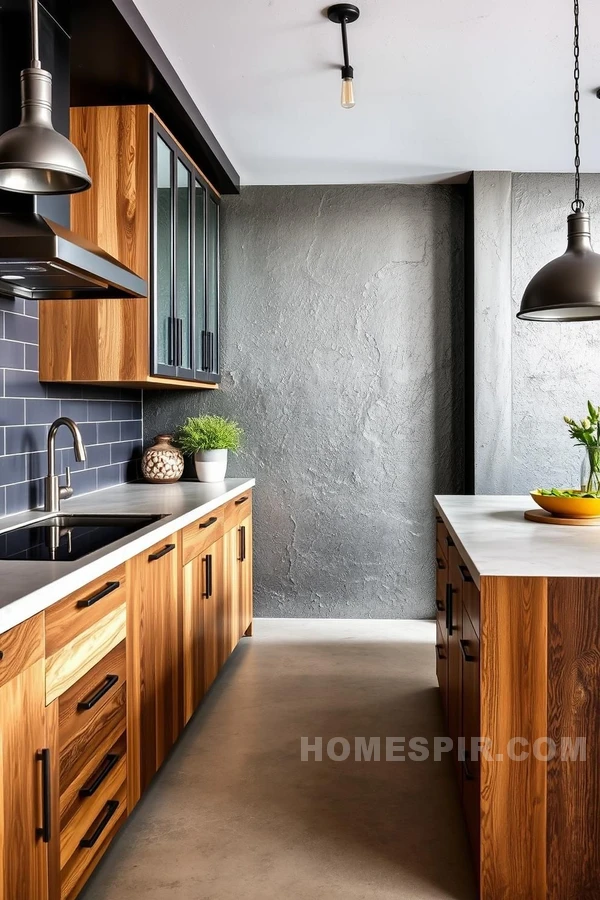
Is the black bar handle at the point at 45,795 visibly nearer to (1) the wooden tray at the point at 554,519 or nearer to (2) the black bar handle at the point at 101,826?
(2) the black bar handle at the point at 101,826

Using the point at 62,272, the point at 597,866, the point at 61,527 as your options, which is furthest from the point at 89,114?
the point at 597,866

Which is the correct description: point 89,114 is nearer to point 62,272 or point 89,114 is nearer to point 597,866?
point 62,272

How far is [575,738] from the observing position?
6.09ft

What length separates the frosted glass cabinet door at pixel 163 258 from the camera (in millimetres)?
3293

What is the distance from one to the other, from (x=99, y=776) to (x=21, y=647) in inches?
24.1

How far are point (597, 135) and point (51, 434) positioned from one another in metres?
3.01

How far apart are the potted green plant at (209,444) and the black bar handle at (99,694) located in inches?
86.0

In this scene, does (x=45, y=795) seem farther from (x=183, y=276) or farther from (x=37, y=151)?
(x=183, y=276)

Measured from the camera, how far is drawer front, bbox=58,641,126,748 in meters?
1.75

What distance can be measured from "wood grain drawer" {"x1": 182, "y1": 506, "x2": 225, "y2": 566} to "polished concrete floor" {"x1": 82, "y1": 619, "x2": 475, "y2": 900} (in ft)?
2.32

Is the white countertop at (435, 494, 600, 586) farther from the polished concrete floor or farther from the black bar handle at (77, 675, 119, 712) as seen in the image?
the black bar handle at (77, 675, 119, 712)

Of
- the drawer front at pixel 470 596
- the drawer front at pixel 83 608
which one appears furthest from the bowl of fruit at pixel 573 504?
the drawer front at pixel 83 608

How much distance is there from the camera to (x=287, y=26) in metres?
2.77

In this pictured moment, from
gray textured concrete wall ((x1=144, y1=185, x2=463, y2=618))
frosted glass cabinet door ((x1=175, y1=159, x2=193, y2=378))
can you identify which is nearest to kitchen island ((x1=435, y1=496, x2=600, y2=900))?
frosted glass cabinet door ((x1=175, y1=159, x2=193, y2=378))
